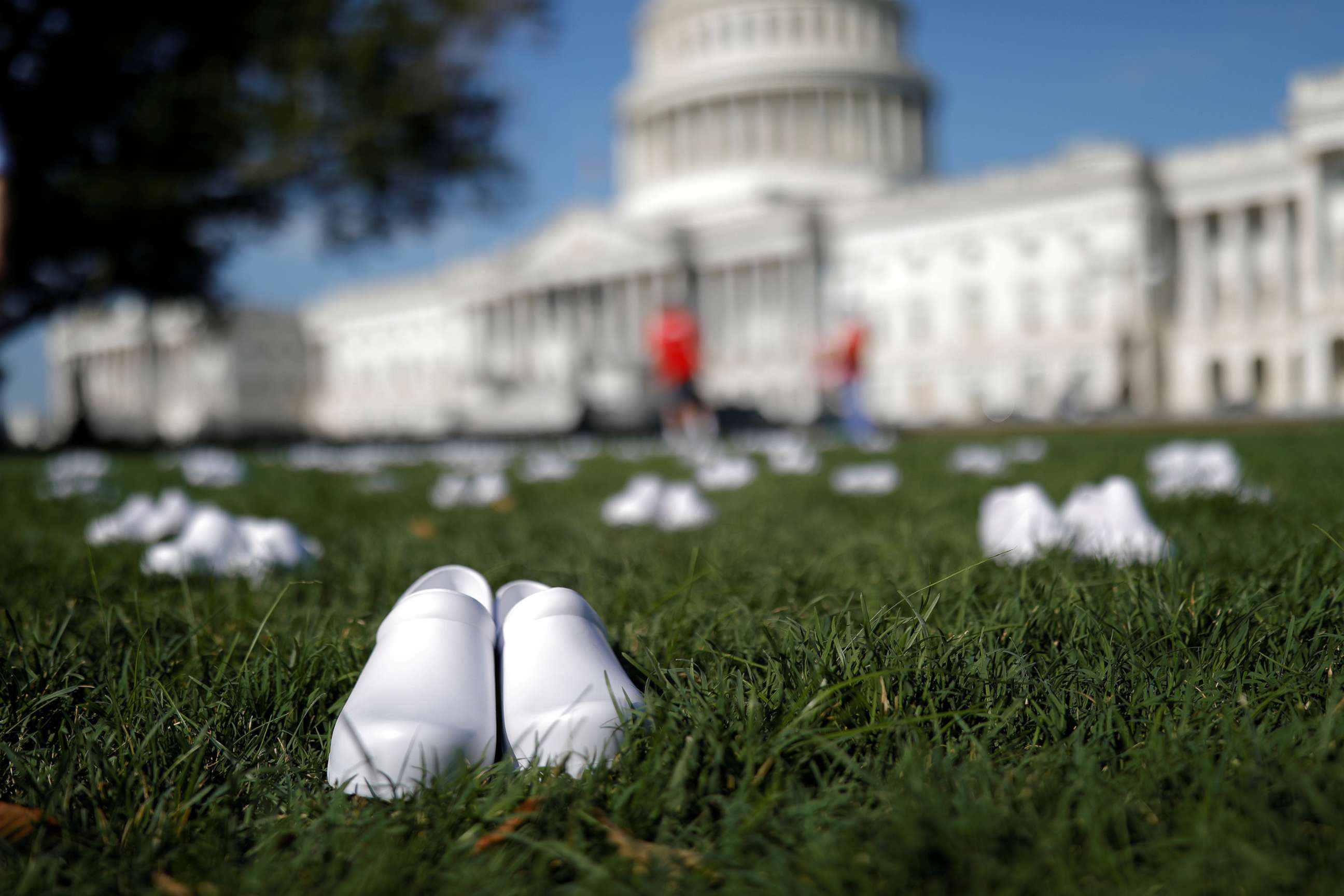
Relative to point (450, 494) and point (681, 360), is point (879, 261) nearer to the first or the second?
point (681, 360)

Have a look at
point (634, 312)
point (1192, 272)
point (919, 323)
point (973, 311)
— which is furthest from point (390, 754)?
point (634, 312)

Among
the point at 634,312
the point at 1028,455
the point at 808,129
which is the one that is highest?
the point at 808,129

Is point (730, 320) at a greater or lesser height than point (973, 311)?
greater

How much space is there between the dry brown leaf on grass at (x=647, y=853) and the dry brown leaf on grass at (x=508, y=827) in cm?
7

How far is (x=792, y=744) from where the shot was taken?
1.07m

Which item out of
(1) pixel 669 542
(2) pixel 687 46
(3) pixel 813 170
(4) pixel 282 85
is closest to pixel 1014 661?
(1) pixel 669 542

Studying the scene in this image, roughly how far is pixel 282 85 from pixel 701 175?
4850 cm

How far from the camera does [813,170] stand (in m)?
61.6

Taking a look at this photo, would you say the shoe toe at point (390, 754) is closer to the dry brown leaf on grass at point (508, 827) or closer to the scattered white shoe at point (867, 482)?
the dry brown leaf on grass at point (508, 827)

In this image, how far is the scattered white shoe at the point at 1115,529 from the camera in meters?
2.06

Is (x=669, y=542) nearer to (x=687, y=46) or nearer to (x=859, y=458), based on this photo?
(x=859, y=458)

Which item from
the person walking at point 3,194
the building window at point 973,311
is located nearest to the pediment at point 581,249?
the building window at point 973,311

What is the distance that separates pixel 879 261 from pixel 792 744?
56.7m

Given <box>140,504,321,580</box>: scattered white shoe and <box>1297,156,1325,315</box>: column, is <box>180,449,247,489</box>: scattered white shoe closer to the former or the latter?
<box>140,504,321,580</box>: scattered white shoe
